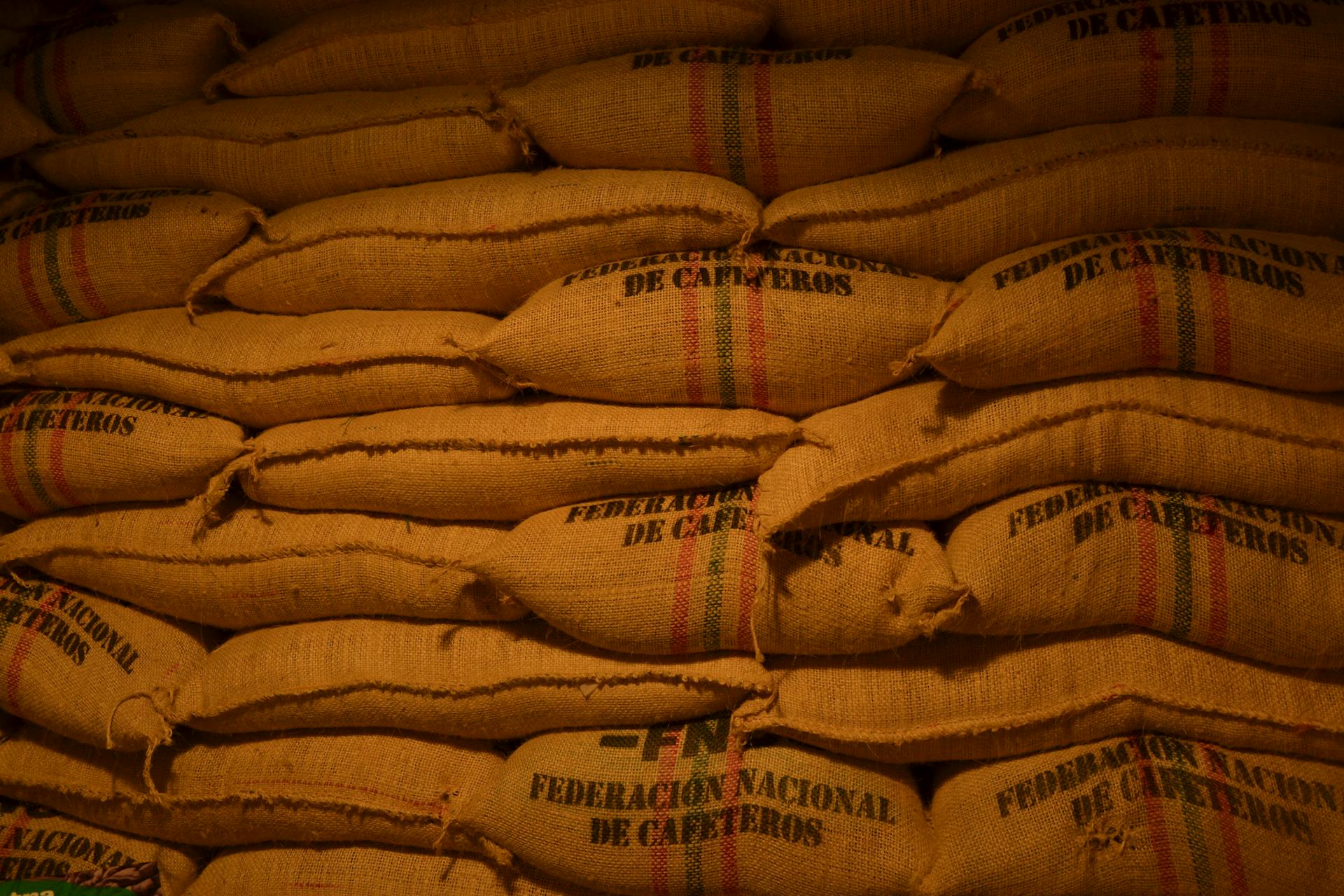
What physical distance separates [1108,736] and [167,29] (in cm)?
177

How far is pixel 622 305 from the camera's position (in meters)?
1.41

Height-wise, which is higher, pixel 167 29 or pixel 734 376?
pixel 167 29

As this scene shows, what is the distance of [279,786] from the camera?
1553 millimetres

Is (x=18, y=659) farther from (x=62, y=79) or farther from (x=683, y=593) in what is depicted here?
(x=683, y=593)

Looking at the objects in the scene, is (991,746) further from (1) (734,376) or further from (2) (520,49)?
(2) (520,49)

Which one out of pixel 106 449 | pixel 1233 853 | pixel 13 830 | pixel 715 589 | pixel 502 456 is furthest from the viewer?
pixel 13 830

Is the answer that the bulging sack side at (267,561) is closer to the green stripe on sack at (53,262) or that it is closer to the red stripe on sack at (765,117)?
the green stripe on sack at (53,262)

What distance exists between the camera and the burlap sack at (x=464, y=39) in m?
1.48

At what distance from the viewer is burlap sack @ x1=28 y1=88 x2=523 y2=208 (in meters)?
1.54

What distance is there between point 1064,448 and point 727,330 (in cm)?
47

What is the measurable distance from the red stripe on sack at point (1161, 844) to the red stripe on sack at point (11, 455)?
68.4 inches

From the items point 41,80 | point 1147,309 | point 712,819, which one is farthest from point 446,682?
point 41,80

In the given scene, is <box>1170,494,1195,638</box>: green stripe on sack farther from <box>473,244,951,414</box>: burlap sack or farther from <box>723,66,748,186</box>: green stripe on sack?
<box>723,66,748,186</box>: green stripe on sack

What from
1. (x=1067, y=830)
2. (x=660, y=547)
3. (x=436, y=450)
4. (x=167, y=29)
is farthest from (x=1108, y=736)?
(x=167, y=29)
